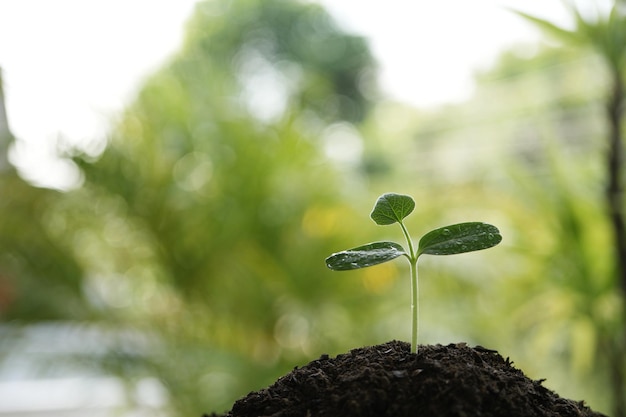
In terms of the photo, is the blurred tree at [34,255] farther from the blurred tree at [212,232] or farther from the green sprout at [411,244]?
the green sprout at [411,244]

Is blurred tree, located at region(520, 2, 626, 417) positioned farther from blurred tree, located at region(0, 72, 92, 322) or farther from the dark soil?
blurred tree, located at region(0, 72, 92, 322)

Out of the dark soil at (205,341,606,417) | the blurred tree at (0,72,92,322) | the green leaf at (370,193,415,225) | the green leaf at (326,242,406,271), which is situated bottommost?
the dark soil at (205,341,606,417)

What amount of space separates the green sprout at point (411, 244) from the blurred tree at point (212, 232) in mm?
1510

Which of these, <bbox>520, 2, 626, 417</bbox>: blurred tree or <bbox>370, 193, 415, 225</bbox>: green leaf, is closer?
<bbox>370, 193, 415, 225</bbox>: green leaf

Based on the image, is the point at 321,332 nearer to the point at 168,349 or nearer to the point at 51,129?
the point at 168,349

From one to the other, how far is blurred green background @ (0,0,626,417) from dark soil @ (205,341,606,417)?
139cm

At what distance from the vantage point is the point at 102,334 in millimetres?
2006

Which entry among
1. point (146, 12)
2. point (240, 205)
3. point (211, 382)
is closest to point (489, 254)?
point (240, 205)

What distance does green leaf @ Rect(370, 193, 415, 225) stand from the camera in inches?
16.6

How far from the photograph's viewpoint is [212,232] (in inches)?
79.4

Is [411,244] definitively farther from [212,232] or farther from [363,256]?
[212,232]

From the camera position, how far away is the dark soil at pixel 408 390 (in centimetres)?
37

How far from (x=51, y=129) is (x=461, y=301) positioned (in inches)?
53.3

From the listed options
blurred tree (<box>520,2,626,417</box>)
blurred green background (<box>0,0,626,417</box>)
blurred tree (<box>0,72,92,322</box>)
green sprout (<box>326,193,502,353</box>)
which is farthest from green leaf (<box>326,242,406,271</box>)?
blurred tree (<box>0,72,92,322</box>)
